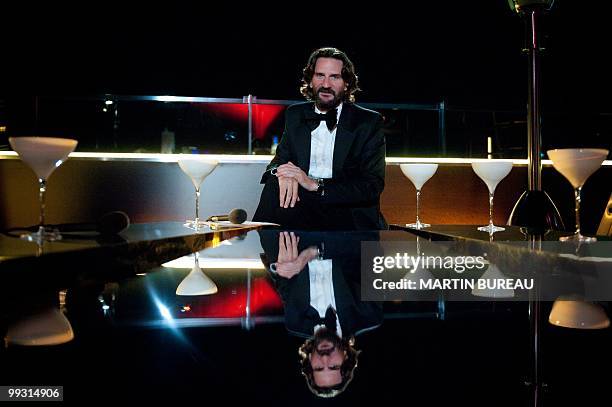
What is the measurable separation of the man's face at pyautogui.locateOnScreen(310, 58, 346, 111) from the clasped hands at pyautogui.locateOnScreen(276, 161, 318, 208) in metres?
0.61

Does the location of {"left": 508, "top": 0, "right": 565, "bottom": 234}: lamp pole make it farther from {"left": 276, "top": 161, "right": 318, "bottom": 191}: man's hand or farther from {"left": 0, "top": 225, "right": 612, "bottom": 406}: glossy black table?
{"left": 0, "top": 225, "right": 612, "bottom": 406}: glossy black table

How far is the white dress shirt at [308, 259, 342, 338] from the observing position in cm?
53

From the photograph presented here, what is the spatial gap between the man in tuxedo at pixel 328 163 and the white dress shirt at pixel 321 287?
55.0 inches

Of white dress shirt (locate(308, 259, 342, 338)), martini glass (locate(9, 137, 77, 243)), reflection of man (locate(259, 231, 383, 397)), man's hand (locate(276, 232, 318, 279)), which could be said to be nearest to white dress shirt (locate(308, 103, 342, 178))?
man's hand (locate(276, 232, 318, 279))

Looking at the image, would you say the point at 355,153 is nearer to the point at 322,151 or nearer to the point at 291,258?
the point at 322,151

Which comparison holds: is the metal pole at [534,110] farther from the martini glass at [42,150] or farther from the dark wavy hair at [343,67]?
the martini glass at [42,150]

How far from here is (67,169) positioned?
3705 millimetres

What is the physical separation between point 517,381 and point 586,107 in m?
6.40

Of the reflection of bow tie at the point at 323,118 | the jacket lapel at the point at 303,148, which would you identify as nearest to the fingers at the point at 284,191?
the jacket lapel at the point at 303,148

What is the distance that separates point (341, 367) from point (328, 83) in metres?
2.48

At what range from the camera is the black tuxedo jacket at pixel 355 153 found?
2.40m

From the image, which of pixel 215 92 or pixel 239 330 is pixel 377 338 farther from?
pixel 215 92

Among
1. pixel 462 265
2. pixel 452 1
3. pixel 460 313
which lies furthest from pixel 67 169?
pixel 452 1

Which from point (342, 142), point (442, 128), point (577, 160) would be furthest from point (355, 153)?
point (442, 128)
